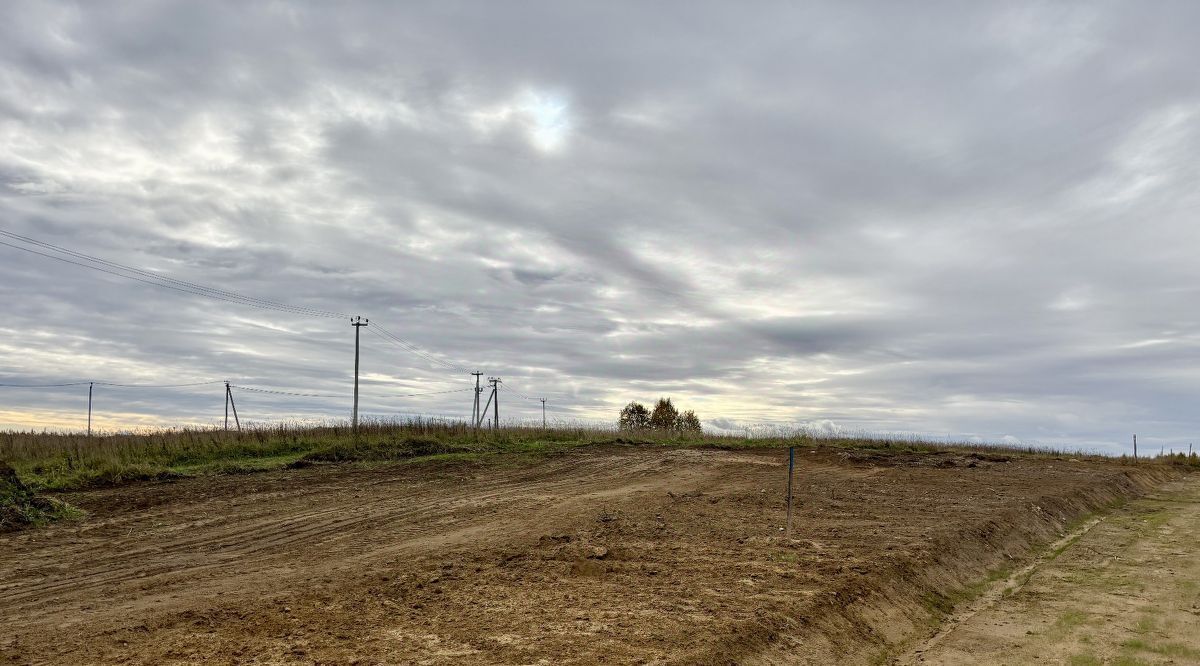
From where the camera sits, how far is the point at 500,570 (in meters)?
8.25

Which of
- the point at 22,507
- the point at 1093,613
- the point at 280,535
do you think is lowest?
the point at 1093,613

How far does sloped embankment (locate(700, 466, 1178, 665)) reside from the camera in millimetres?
6094

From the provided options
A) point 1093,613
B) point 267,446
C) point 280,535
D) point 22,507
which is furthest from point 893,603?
point 267,446

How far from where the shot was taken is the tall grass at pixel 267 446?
1817 centimetres

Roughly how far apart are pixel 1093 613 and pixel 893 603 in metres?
2.05

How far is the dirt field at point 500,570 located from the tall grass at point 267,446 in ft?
8.20

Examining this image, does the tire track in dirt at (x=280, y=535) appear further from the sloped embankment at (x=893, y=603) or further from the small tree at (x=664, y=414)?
the small tree at (x=664, y=414)

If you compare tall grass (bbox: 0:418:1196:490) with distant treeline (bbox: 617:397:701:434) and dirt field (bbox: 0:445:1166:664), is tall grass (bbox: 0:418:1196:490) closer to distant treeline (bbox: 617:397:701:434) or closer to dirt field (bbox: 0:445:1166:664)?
dirt field (bbox: 0:445:1166:664)

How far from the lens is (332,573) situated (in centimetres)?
826

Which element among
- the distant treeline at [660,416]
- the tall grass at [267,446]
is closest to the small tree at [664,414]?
the distant treeline at [660,416]

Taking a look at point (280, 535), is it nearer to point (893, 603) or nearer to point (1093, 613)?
point (893, 603)

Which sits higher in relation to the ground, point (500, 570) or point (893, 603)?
point (500, 570)

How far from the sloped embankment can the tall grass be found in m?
14.6

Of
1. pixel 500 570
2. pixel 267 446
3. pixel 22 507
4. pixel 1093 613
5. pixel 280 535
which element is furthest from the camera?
pixel 267 446
